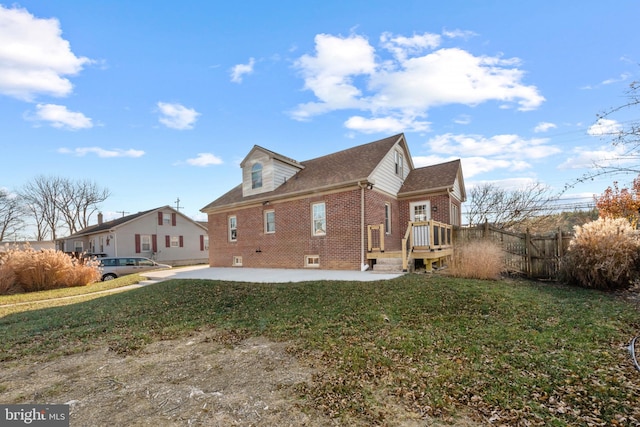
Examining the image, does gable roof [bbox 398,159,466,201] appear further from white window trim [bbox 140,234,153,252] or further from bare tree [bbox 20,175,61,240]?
bare tree [bbox 20,175,61,240]

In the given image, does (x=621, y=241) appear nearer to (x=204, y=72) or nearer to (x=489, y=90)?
(x=489, y=90)

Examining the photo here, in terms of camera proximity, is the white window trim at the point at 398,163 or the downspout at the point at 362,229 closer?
the downspout at the point at 362,229

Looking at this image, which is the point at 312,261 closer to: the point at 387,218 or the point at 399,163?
the point at 387,218

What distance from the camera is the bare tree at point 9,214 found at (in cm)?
3716

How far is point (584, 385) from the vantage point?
3.06m

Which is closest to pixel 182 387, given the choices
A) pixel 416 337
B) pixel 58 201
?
pixel 416 337

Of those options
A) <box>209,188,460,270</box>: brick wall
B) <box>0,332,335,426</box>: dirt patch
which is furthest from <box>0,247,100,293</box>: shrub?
<box>0,332,335,426</box>: dirt patch

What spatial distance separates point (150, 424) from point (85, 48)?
11.7m

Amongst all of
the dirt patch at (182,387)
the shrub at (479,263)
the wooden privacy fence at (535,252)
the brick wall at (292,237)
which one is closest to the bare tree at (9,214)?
the brick wall at (292,237)

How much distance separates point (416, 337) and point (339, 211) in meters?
8.15

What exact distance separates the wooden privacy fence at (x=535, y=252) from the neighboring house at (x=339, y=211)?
7.27 feet

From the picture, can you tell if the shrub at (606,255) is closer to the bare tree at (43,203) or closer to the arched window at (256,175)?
the arched window at (256,175)

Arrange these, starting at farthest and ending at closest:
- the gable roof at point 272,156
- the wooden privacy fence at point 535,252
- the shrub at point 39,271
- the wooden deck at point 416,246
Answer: the gable roof at point 272,156
the shrub at point 39,271
the wooden deck at point 416,246
the wooden privacy fence at point 535,252

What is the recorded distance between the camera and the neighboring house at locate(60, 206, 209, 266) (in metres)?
25.8
